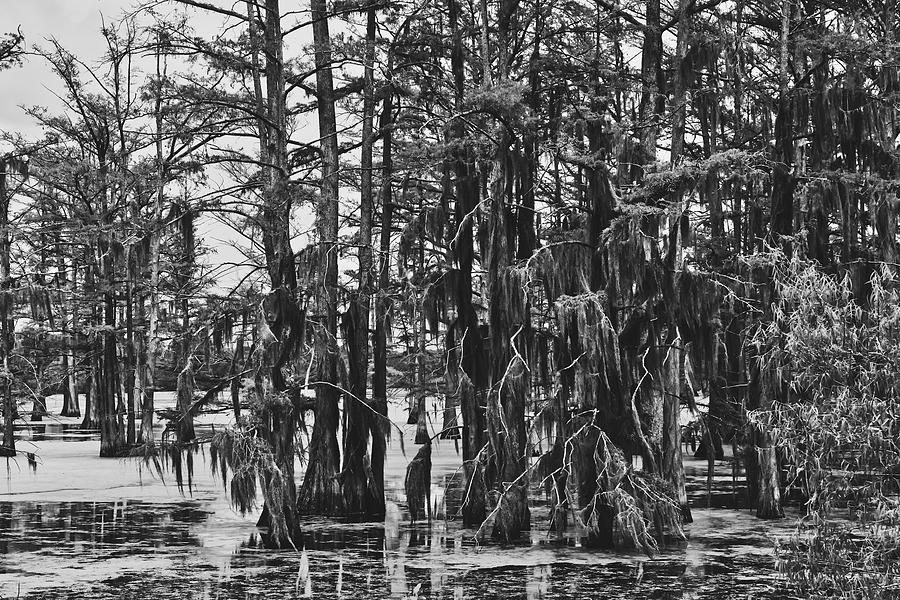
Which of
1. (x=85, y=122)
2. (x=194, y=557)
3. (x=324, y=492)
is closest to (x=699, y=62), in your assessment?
(x=324, y=492)

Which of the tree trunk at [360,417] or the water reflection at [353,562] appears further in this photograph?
the tree trunk at [360,417]

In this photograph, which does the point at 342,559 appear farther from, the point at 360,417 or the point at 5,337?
the point at 5,337

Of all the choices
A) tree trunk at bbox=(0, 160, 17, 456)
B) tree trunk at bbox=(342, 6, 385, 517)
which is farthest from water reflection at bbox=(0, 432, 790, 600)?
tree trunk at bbox=(0, 160, 17, 456)

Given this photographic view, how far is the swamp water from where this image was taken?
1054 cm

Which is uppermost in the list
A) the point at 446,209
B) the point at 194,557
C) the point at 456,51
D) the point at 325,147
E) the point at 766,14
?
the point at 766,14

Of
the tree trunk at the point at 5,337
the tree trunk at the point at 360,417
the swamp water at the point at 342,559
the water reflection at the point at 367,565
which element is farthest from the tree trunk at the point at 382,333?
the tree trunk at the point at 5,337

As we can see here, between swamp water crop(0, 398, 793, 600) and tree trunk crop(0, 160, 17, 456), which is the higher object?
tree trunk crop(0, 160, 17, 456)

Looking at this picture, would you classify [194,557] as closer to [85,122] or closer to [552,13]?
[552,13]

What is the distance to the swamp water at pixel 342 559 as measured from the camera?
1054cm

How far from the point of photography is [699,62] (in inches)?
620

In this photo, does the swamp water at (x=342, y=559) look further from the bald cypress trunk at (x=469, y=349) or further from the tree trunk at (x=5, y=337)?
the tree trunk at (x=5, y=337)

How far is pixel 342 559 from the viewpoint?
12.6m

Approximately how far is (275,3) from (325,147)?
2.74 metres

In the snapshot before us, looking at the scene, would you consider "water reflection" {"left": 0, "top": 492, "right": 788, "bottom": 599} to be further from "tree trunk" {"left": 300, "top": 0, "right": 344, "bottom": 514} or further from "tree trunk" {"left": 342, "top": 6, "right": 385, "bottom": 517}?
"tree trunk" {"left": 300, "top": 0, "right": 344, "bottom": 514}
